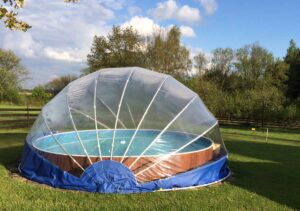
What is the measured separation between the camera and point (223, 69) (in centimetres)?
5762

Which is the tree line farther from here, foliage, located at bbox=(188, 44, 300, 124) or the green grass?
the green grass

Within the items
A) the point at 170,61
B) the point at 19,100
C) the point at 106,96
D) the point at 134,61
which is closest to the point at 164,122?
the point at 106,96

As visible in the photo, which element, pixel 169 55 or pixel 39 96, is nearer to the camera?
pixel 169 55

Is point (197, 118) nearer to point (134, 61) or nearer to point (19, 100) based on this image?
point (134, 61)

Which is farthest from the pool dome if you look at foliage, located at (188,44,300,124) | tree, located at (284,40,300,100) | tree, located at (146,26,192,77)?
tree, located at (284,40,300,100)

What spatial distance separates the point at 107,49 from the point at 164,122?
101 feet

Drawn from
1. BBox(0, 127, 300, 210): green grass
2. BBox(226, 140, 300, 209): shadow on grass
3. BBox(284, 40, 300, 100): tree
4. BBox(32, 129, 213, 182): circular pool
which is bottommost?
BBox(226, 140, 300, 209): shadow on grass

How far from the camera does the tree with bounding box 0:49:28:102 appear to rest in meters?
57.7

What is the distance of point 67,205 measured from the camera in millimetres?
7371

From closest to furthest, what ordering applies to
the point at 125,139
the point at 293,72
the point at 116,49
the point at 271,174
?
1. the point at 125,139
2. the point at 271,174
3. the point at 116,49
4. the point at 293,72

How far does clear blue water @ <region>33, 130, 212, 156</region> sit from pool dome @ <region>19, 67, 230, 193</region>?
0.07ft

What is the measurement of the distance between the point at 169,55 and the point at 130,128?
112 ft

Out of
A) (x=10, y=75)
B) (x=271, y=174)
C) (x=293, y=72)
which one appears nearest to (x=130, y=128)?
(x=271, y=174)

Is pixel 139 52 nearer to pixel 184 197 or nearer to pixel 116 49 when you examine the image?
pixel 116 49
